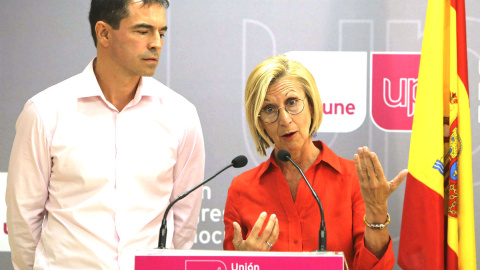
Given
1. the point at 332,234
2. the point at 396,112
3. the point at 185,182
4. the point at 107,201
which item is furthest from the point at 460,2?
the point at 107,201

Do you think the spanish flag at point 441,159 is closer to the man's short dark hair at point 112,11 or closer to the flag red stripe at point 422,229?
the flag red stripe at point 422,229

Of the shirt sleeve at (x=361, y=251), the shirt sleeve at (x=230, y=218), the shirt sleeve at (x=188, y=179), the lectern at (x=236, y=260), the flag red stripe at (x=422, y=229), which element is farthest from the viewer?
the flag red stripe at (x=422, y=229)

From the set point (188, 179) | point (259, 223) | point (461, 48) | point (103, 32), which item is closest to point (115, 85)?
point (103, 32)

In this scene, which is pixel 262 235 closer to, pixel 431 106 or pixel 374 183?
pixel 374 183

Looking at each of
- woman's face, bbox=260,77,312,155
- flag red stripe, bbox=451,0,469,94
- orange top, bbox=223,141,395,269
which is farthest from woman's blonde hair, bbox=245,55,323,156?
flag red stripe, bbox=451,0,469,94

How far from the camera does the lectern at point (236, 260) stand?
152cm

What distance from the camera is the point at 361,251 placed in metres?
2.05

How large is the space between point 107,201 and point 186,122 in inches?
19.9

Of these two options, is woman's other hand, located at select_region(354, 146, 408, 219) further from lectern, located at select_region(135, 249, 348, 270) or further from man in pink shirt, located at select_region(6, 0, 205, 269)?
man in pink shirt, located at select_region(6, 0, 205, 269)

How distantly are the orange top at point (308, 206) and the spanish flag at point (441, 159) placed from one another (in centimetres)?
77

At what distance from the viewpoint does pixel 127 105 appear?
2391 millimetres

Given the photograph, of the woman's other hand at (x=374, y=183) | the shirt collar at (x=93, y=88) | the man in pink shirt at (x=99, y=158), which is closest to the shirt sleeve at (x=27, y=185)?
the man in pink shirt at (x=99, y=158)

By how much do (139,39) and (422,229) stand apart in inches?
70.9

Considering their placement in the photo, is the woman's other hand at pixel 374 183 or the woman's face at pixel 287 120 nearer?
the woman's other hand at pixel 374 183
